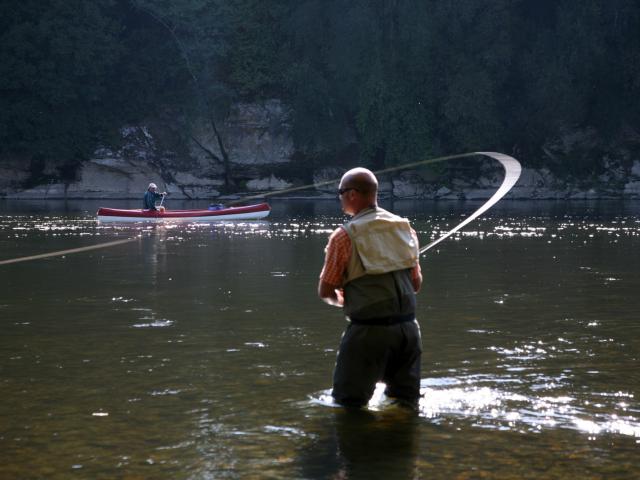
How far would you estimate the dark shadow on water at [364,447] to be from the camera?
6410mm

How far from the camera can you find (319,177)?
6844 cm

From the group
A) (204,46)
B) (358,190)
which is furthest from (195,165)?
(358,190)

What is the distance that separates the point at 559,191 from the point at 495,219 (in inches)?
A: 1003

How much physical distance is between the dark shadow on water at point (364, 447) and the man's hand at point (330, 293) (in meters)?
0.87

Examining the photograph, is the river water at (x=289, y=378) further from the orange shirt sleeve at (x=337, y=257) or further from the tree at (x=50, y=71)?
the tree at (x=50, y=71)

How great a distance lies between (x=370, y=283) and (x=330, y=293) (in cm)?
29

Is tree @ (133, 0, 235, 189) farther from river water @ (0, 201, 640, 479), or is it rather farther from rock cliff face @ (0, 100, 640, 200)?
river water @ (0, 201, 640, 479)

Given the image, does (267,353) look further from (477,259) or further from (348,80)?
(348,80)

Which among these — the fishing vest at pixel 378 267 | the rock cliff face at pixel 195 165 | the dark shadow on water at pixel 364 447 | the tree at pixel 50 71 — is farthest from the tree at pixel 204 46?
the fishing vest at pixel 378 267

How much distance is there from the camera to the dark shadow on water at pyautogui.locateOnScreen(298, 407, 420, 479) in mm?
6410

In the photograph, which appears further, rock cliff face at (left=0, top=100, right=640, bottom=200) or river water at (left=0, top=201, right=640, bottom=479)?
rock cliff face at (left=0, top=100, right=640, bottom=200)

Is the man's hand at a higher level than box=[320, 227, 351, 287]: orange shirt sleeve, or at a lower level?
lower

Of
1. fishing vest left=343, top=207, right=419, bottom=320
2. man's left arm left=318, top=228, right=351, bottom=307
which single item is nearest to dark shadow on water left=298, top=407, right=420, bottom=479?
fishing vest left=343, top=207, right=419, bottom=320

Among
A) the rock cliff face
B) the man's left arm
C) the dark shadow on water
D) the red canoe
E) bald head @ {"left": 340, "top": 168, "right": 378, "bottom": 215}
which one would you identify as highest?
the rock cliff face
